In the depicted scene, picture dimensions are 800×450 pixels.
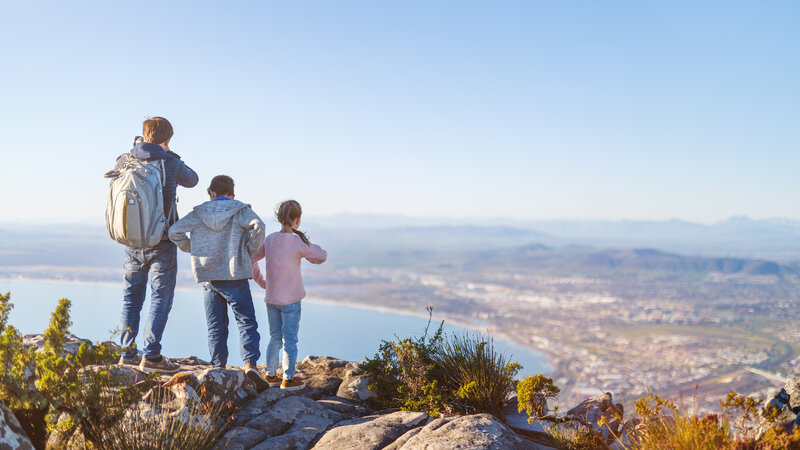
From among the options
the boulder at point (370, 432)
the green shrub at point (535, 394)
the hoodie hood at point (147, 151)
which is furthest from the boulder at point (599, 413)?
the hoodie hood at point (147, 151)

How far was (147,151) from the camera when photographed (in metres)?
5.43

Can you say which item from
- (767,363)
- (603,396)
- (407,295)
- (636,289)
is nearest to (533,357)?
(767,363)

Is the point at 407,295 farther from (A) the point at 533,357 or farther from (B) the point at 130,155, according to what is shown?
(B) the point at 130,155

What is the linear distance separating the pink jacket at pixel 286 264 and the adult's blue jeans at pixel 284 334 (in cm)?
11

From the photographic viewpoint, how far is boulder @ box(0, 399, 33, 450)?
Answer: 349 centimetres

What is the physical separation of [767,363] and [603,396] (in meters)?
92.4

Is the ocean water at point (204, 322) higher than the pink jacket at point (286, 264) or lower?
lower

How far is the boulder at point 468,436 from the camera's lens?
13.3 ft

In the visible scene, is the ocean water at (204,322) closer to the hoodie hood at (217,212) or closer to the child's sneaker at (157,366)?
the child's sneaker at (157,366)

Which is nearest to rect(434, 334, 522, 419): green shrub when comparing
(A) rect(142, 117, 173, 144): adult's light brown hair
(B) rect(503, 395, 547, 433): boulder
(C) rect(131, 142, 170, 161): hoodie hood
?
(B) rect(503, 395, 547, 433): boulder

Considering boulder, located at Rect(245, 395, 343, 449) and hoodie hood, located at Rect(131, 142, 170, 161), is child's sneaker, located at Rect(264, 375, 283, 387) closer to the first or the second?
boulder, located at Rect(245, 395, 343, 449)

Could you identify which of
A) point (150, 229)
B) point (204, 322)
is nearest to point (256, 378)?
point (150, 229)

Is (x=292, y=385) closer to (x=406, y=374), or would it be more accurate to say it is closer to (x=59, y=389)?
(x=406, y=374)

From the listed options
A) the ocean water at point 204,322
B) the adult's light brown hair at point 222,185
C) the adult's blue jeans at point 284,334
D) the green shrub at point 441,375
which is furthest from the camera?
the ocean water at point 204,322
